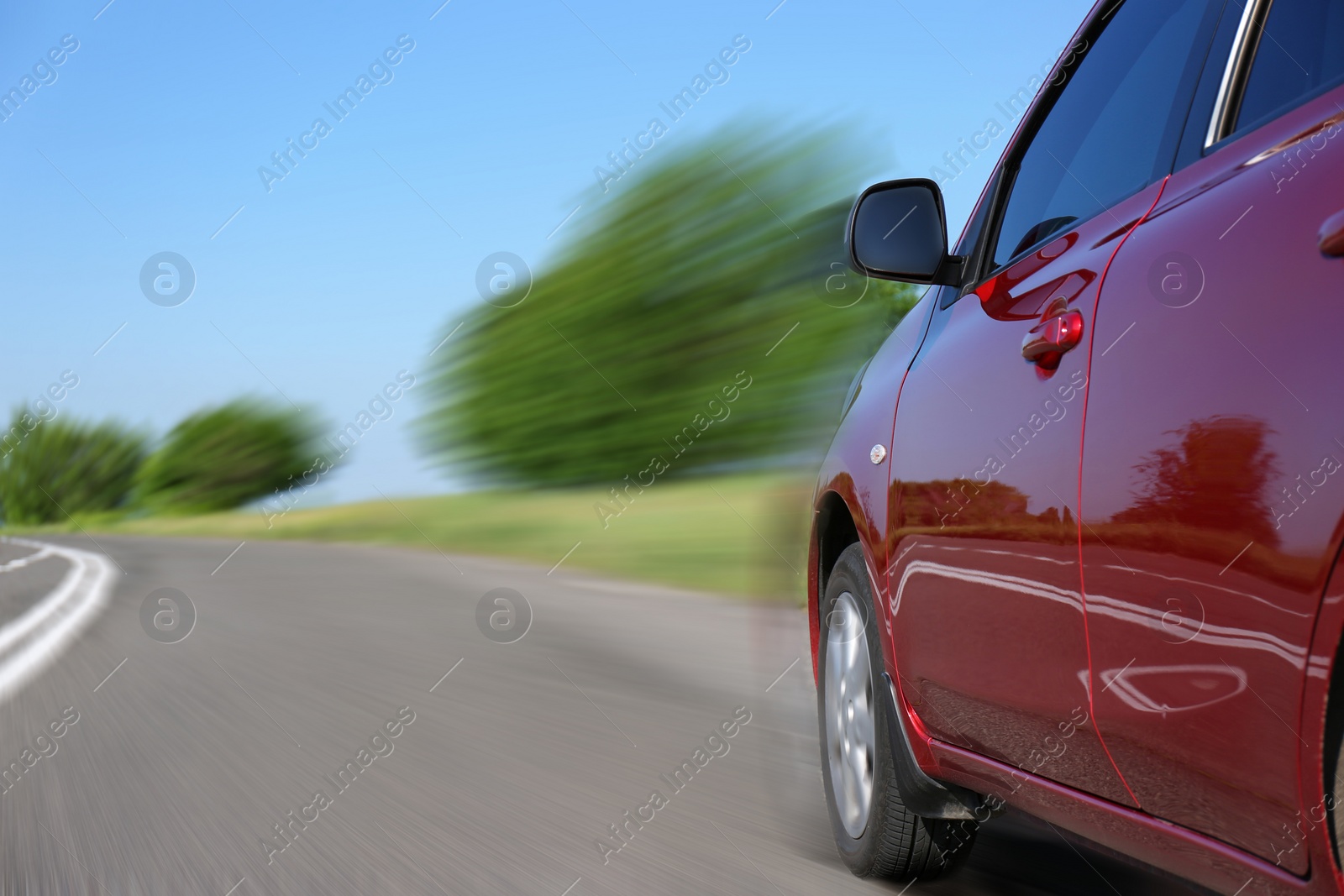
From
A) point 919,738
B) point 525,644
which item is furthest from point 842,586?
point 525,644

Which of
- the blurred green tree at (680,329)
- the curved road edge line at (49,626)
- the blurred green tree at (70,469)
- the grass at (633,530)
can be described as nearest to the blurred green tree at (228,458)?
the blurred green tree at (70,469)

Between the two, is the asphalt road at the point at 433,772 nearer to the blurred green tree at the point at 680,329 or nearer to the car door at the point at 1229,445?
the car door at the point at 1229,445

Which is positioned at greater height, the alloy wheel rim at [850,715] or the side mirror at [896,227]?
the side mirror at [896,227]

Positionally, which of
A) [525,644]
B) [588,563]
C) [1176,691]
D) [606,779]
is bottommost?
[588,563]

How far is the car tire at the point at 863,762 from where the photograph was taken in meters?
3.03

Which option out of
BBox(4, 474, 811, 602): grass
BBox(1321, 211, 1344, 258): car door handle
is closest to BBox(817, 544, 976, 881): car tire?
BBox(4, 474, 811, 602): grass

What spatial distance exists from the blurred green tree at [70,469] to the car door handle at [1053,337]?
9130 cm

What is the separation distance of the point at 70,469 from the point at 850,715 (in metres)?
97.3

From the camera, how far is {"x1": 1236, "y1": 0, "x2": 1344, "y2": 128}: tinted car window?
1834 millimetres

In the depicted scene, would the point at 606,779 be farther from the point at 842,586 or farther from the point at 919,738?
the point at 919,738

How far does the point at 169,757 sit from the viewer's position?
4.83 metres

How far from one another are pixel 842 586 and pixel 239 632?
6953mm

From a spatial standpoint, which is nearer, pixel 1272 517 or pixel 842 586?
pixel 1272 517

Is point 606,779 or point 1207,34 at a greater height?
point 1207,34
